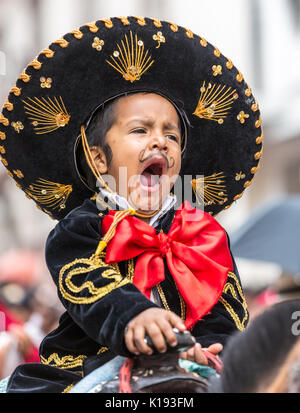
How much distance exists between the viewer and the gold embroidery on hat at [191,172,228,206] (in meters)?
2.48

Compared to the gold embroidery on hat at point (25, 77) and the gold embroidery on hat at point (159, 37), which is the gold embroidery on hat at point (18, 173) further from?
the gold embroidery on hat at point (159, 37)

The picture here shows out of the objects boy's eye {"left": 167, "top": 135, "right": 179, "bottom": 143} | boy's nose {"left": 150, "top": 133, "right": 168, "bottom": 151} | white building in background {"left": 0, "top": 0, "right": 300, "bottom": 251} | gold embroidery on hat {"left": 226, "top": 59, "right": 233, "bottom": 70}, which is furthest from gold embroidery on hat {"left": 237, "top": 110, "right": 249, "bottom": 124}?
white building in background {"left": 0, "top": 0, "right": 300, "bottom": 251}

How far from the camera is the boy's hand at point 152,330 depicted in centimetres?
156

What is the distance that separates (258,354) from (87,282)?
1.79 ft

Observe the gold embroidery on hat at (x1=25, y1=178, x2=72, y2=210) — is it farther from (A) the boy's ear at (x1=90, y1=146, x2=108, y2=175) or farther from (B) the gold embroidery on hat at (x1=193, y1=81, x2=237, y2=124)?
(B) the gold embroidery on hat at (x1=193, y1=81, x2=237, y2=124)

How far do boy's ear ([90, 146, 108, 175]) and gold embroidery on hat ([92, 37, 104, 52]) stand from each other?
0.35 meters

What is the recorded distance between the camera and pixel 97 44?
2.16 metres

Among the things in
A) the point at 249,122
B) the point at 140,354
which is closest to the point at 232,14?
the point at 249,122

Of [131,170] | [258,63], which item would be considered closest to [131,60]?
[131,170]

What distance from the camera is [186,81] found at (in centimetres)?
231

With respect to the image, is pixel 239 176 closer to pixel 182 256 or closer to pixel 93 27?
pixel 182 256

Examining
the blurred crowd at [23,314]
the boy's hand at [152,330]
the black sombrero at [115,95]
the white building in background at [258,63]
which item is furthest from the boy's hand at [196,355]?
the white building in background at [258,63]

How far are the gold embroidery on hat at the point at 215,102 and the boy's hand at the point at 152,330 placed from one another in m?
1.00

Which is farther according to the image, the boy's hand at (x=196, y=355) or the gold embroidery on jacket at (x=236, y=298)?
the gold embroidery on jacket at (x=236, y=298)
